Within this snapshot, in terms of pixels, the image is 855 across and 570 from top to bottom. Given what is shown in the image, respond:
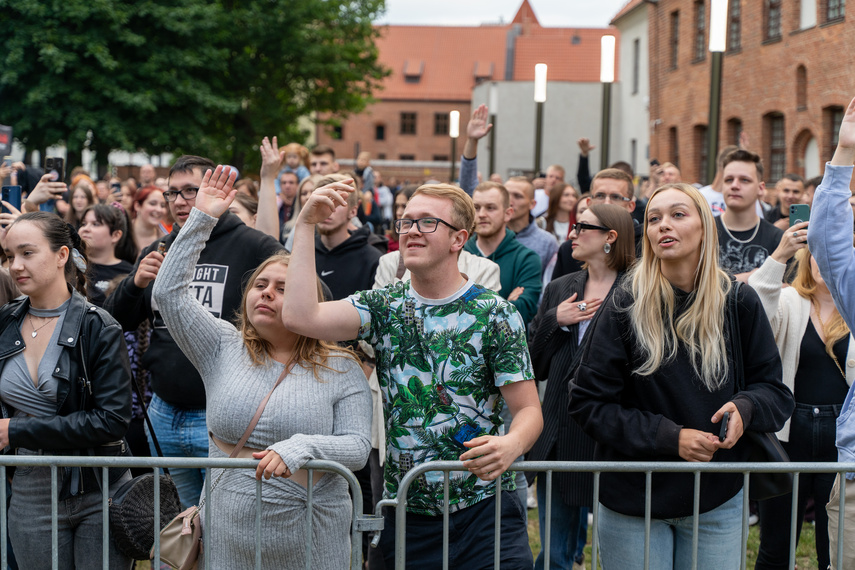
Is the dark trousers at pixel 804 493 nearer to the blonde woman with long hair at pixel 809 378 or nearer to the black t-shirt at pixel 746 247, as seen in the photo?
the blonde woman with long hair at pixel 809 378

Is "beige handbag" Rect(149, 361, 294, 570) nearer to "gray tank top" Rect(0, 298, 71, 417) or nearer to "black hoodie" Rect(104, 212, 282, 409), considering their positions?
"gray tank top" Rect(0, 298, 71, 417)

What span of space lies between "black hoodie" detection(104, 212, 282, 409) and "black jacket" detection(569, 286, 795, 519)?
5.96 ft

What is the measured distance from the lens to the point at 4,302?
4176 mm

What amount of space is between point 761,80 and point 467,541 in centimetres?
2227

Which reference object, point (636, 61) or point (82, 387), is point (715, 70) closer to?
point (82, 387)

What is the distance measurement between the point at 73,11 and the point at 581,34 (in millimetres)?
46629

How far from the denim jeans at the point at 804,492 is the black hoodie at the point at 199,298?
2.73 metres

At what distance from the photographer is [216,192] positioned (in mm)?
3383

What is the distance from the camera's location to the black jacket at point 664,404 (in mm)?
3172

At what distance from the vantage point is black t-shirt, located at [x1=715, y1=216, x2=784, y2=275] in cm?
546

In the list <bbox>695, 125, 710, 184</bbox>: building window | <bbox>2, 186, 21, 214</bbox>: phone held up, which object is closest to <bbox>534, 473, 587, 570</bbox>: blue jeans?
<bbox>2, 186, 21, 214</bbox>: phone held up

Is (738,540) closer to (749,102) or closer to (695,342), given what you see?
(695,342)

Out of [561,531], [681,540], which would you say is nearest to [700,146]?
[561,531]

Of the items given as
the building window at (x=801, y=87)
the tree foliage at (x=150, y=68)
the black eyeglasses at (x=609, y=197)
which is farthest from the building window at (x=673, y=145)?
the black eyeglasses at (x=609, y=197)
